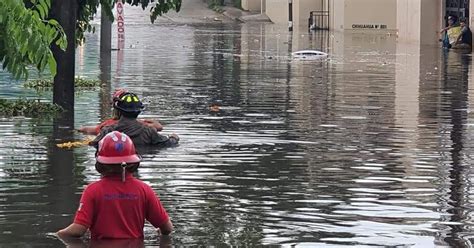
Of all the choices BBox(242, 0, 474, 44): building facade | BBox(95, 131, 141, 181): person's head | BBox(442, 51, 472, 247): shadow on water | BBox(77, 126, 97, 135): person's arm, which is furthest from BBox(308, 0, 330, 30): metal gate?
BBox(95, 131, 141, 181): person's head

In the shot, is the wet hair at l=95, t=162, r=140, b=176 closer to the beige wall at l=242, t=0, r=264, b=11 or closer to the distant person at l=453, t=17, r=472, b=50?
the distant person at l=453, t=17, r=472, b=50

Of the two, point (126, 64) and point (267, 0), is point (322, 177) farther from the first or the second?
point (267, 0)

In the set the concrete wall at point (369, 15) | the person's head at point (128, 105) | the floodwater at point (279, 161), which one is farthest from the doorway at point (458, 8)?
the person's head at point (128, 105)

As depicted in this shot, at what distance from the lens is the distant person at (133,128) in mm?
13422

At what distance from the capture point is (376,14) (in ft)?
213

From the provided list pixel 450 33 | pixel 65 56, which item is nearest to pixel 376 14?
pixel 450 33

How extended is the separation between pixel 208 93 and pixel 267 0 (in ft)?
205

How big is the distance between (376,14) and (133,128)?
171 feet

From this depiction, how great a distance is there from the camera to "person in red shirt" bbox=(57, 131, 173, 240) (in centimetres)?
721

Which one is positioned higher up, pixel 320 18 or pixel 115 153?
pixel 320 18

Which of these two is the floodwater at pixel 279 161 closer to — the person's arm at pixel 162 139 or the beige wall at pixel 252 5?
the person's arm at pixel 162 139

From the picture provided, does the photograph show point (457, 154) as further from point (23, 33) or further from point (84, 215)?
point (84, 215)

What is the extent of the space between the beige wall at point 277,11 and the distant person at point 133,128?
217ft

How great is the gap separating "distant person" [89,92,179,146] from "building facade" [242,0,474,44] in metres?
30.9
